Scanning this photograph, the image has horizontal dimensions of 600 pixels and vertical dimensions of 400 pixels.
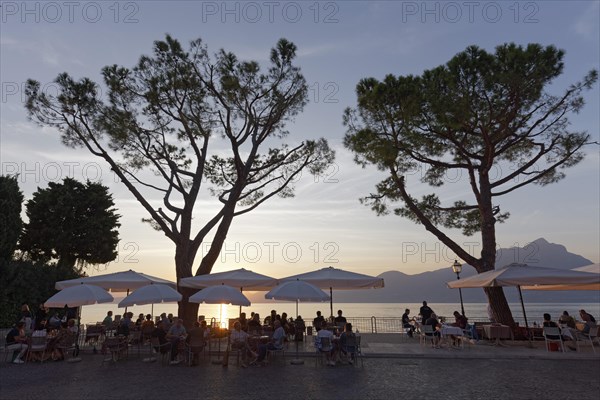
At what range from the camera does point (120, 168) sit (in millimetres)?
18094

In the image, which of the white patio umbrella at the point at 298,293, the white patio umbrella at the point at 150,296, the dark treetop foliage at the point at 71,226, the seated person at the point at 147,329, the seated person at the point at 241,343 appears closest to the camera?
the seated person at the point at 241,343

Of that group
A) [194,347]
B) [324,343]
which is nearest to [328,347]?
[324,343]

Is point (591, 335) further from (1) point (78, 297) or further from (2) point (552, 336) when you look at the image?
(1) point (78, 297)

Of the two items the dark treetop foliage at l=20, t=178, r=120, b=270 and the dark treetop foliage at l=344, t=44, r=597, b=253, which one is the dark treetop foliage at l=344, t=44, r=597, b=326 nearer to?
the dark treetop foliage at l=344, t=44, r=597, b=253

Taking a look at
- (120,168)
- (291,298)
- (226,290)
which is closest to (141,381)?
(226,290)

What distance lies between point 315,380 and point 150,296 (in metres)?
5.85

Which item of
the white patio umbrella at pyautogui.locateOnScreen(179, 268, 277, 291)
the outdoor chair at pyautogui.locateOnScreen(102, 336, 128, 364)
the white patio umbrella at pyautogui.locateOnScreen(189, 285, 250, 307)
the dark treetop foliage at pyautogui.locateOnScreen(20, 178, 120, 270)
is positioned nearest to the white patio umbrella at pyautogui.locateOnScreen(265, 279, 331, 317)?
the white patio umbrella at pyautogui.locateOnScreen(189, 285, 250, 307)

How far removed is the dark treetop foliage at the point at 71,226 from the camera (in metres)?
26.1

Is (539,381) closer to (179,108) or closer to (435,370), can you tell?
(435,370)

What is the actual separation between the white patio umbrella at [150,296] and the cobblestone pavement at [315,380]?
1.62 m

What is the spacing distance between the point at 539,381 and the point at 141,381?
26.8ft

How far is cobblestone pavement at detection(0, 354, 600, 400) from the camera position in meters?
7.36

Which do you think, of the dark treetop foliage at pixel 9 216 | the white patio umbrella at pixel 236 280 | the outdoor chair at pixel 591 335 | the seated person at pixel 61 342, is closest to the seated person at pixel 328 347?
the white patio umbrella at pixel 236 280

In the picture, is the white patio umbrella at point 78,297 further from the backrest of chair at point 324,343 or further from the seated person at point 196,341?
the backrest of chair at point 324,343
